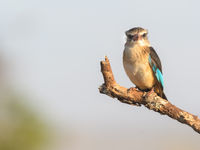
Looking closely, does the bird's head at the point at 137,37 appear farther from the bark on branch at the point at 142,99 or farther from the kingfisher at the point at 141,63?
the bark on branch at the point at 142,99

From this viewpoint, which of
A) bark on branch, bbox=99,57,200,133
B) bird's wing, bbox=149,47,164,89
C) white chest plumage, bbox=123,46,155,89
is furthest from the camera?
bird's wing, bbox=149,47,164,89

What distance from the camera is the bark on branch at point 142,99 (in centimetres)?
645

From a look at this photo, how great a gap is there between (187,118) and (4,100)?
310 inches

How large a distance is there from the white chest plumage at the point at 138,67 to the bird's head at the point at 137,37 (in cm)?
15

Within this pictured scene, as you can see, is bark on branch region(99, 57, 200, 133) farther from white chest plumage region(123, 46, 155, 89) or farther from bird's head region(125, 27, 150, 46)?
bird's head region(125, 27, 150, 46)

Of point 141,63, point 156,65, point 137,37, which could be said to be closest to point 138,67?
point 141,63

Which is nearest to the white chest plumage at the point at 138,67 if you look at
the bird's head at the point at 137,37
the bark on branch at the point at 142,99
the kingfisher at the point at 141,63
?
the kingfisher at the point at 141,63

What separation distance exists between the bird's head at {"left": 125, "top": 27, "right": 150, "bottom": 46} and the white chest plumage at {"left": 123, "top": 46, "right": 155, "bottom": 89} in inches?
5.8

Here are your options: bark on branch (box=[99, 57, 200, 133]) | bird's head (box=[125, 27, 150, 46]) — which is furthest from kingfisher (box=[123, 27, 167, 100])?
bark on branch (box=[99, 57, 200, 133])

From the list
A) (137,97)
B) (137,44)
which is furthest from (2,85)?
(137,97)

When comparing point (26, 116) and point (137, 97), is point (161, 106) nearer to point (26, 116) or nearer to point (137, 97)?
point (137, 97)

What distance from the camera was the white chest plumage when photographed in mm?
7957

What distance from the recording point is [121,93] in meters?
6.70

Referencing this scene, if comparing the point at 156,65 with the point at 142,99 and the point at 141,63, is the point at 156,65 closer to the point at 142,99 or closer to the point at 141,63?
the point at 141,63
